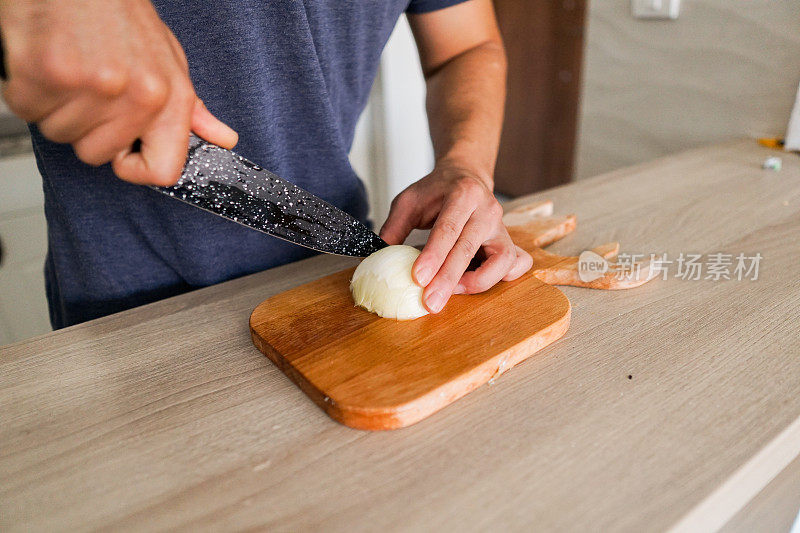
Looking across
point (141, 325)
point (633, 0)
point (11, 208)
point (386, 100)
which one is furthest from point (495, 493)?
point (386, 100)

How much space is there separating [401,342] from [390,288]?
2.8 inches

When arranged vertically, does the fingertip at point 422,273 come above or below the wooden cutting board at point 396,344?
above

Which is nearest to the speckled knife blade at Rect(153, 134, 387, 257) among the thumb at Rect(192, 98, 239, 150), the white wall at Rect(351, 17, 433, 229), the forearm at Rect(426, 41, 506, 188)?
the thumb at Rect(192, 98, 239, 150)

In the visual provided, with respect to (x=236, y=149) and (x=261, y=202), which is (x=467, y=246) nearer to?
(x=261, y=202)

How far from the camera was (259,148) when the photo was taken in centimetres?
75

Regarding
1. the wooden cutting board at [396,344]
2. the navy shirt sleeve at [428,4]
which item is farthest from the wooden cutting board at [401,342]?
the navy shirt sleeve at [428,4]

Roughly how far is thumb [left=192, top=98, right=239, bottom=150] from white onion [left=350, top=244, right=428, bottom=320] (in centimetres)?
22

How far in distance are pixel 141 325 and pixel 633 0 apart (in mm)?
1398

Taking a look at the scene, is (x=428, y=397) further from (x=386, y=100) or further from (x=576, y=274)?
(x=386, y=100)

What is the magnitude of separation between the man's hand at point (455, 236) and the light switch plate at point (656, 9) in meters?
0.90

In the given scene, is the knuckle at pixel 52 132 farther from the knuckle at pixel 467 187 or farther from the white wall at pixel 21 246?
the white wall at pixel 21 246

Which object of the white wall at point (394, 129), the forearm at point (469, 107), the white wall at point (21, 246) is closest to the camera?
the forearm at point (469, 107)

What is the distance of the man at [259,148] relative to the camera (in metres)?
0.45

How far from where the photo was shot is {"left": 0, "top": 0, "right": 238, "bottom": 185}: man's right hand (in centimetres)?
34
